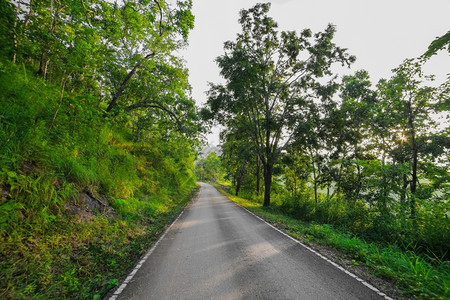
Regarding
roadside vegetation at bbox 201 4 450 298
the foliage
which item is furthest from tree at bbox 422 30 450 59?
the foliage

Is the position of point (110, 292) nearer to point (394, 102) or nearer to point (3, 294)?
point (3, 294)

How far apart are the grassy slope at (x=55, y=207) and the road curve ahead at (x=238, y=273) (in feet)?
2.64

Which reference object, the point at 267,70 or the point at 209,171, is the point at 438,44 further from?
the point at 209,171

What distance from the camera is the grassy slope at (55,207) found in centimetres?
305

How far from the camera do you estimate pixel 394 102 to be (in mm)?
9766

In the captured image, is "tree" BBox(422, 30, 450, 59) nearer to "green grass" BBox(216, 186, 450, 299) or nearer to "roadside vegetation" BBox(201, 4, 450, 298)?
"roadside vegetation" BBox(201, 4, 450, 298)

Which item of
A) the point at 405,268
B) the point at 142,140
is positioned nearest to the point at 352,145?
the point at 405,268

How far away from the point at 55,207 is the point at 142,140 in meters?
10.5

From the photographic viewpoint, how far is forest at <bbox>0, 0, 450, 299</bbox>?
143 inches

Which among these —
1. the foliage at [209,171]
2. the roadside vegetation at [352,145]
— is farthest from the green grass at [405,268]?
the foliage at [209,171]

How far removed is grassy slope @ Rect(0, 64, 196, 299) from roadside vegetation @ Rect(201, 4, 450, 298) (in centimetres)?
648

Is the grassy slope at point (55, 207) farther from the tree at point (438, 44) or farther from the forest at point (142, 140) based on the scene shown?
the tree at point (438, 44)

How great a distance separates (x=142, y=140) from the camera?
1418cm

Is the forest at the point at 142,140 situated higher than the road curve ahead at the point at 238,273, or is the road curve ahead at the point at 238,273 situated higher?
the forest at the point at 142,140
